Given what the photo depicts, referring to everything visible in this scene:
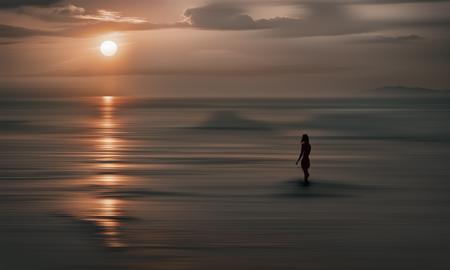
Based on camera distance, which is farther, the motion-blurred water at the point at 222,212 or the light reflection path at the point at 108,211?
the light reflection path at the point at 108,211

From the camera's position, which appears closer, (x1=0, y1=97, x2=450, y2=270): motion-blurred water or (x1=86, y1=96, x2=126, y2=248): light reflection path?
(x1=0, y1=97, x2=450, y2=270): motion-blurred water

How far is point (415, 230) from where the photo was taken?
14047 millimetres

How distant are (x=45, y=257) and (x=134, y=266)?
181 cm

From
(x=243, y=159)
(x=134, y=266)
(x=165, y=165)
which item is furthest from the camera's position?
(x=243, y=159)

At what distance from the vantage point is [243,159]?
28.9 meters

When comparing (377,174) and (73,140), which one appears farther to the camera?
(73,140)

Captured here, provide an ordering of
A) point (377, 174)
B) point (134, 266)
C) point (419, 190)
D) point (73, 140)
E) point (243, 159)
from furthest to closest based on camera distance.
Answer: point (73, 140)
point (243, 159)
point (377, 174)
point (419, 190)
point (134, 266)

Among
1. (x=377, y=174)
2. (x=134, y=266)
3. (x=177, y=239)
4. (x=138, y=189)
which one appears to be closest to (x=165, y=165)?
(x=138, y=189)

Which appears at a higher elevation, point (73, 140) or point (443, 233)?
point (73, 140)

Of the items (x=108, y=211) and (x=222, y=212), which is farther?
(x=108, y=211)

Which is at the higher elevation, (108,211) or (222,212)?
(108,211)

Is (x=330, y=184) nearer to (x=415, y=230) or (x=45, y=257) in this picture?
(x=415, y=230)

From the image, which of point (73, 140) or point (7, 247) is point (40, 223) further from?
point (73, 140)

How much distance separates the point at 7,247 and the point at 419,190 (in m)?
12.5
